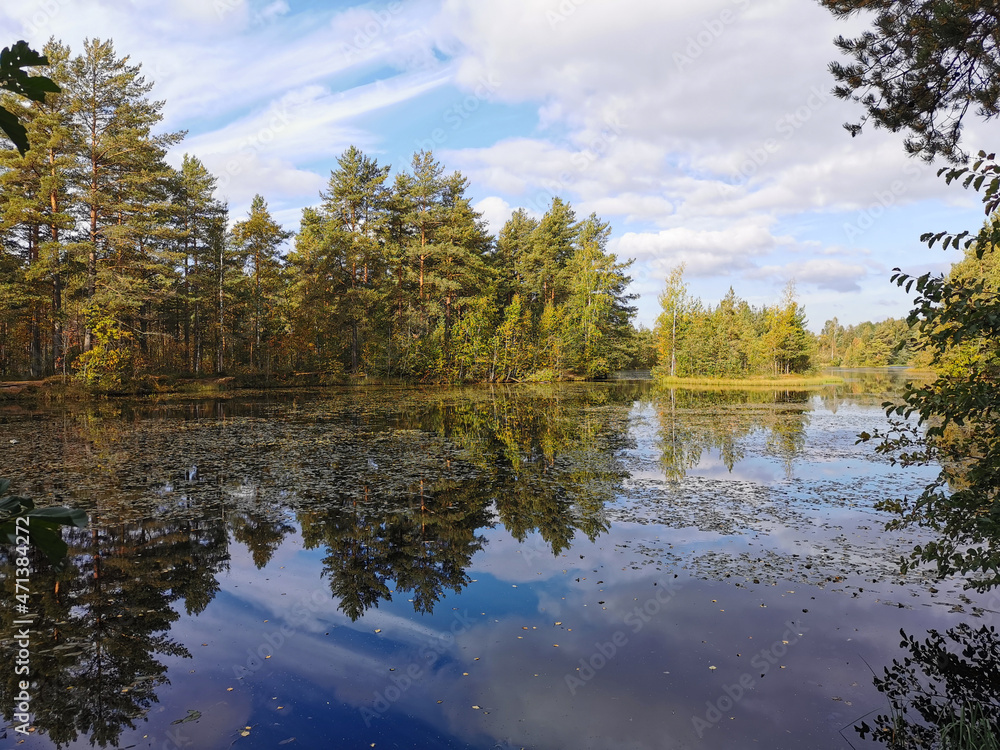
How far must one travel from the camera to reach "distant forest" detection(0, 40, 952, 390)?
2641cm

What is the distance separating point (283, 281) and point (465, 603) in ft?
140


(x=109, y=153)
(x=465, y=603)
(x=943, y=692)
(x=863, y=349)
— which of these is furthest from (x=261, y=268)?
(x=863, y=349)

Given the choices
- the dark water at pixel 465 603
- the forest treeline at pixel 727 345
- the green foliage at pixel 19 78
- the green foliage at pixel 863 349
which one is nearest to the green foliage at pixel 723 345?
the forest treeline at pixel 727 345

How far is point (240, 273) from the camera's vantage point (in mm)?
40531

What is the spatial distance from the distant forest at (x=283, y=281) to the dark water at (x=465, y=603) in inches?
695

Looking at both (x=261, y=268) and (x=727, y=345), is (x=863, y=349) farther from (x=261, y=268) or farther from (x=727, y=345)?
(x=261, y=268)

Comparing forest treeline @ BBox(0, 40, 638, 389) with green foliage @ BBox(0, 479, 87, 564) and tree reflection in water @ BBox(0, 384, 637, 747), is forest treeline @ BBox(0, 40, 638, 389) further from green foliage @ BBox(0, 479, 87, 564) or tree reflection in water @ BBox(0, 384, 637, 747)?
green foliage @ BBox(0, 479, 87, 564)

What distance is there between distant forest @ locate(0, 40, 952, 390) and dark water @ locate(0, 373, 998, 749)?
17.7 metres

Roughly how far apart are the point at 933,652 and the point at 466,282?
133ft

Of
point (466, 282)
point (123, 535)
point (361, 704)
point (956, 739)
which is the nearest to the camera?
point (956, 739)

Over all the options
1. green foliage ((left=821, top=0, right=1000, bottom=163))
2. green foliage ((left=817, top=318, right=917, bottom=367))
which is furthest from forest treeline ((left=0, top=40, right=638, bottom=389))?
green foliage ((left=817, top=318, right=917, bottom=367))

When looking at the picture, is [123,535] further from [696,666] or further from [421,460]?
[696,666]

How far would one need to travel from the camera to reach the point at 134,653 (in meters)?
5.17

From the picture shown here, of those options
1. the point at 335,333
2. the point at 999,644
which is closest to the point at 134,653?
the point at 999,644
